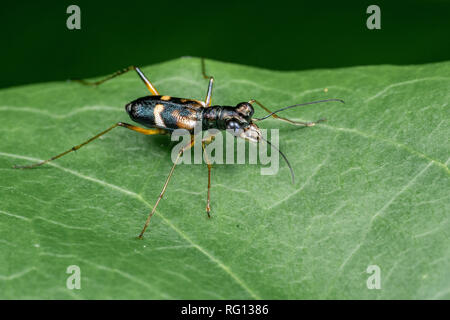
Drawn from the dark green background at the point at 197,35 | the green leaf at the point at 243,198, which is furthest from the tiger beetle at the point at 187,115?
the dark green background at the point at 197,35

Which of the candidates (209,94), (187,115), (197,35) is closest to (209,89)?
(209,94)

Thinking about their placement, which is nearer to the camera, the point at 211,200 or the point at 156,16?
the point at 211,200

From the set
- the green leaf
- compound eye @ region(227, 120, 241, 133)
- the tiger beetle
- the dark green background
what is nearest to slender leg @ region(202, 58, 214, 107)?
the tiger beetle

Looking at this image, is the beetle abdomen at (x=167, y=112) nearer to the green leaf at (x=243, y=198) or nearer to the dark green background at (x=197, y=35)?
the green leaf at (x=243, y=198)

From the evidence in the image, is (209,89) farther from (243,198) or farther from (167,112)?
(243,198)
